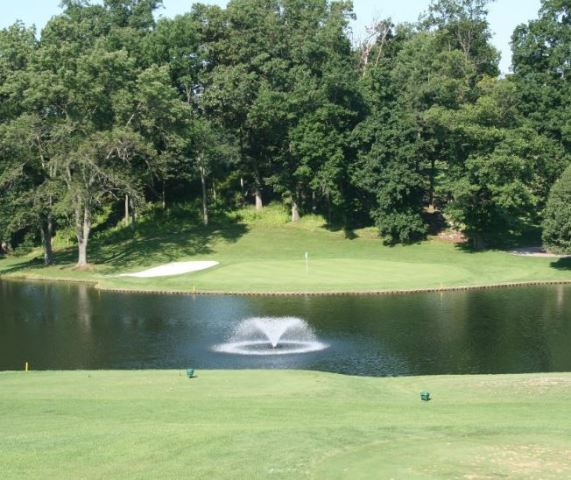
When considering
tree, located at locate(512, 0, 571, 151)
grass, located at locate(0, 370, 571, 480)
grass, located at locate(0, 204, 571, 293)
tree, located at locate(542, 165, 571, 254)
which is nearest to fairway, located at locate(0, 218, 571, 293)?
grass, located at locate(0, 204, 571, 293)

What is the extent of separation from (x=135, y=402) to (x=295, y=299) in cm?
3189

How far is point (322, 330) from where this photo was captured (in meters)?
45.3

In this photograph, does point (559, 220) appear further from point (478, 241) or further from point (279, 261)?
point (279, 261)

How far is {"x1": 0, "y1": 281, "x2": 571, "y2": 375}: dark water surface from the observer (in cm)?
3725

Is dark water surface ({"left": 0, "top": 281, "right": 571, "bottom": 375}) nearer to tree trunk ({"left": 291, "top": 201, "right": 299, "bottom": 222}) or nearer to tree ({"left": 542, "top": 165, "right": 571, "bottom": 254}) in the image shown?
tree ({"left": 542, "top": 165, "right": 571, "bottom": 254})

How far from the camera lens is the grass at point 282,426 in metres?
17.2

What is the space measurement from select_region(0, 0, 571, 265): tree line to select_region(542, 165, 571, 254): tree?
0.80ft

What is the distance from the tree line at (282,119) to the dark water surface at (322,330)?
14.1 metres

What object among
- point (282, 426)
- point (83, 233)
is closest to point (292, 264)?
point (83, 233)

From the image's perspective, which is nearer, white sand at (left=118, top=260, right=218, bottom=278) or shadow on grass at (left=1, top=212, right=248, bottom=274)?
white sand at (left=118, top=260, right=218, bottom=278)

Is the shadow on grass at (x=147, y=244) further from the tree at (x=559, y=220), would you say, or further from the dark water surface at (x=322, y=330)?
the tree at (x=559, y=220)

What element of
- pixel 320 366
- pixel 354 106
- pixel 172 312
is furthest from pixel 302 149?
pixel 320 366

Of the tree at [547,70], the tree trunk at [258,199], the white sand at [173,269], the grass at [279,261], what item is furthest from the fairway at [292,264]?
the tree at [547,70]

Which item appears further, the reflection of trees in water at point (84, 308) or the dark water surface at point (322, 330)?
the reflection of trees in water at point (84, 308)
